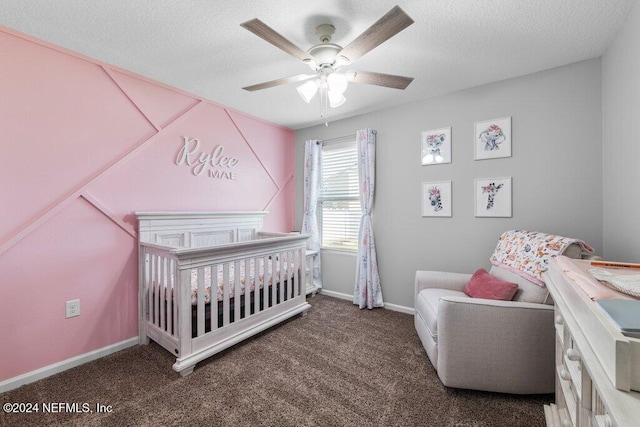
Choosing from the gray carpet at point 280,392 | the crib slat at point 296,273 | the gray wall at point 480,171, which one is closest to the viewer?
the gray carpet at point 280,392

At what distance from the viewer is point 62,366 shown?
6.11 ft

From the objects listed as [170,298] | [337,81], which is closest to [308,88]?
[337,81]

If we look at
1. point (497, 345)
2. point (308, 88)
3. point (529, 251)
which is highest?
point (308, 88)

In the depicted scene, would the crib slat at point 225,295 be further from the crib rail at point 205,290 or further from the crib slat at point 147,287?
the crib slat at point 147,287

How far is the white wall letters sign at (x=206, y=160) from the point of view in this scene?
2574mm

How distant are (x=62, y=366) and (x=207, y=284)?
1.09 m

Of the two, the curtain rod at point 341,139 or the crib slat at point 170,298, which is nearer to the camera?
the crib slat at point 170,298

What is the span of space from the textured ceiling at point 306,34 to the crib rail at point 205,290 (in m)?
1.43

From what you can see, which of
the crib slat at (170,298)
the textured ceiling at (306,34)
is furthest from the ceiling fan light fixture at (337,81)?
the crib slat at (170,298)

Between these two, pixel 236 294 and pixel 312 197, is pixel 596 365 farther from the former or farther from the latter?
pixel 312 197

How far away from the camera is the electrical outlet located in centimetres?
190

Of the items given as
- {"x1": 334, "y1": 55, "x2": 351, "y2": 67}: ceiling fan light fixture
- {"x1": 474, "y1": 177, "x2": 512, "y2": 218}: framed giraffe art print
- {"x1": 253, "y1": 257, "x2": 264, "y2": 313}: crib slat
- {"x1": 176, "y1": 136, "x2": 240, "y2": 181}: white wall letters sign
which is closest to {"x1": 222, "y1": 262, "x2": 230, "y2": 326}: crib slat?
{"x1": 253, "y1": 257, "x2": 264, "y2": 313}: crib slat

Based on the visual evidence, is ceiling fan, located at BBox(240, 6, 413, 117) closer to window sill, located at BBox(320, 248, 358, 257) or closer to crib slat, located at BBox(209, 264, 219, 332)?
crib slat, located at BBox(209, 264, 219, 332)

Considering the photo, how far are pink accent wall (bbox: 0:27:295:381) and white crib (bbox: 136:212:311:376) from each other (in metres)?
0.16
